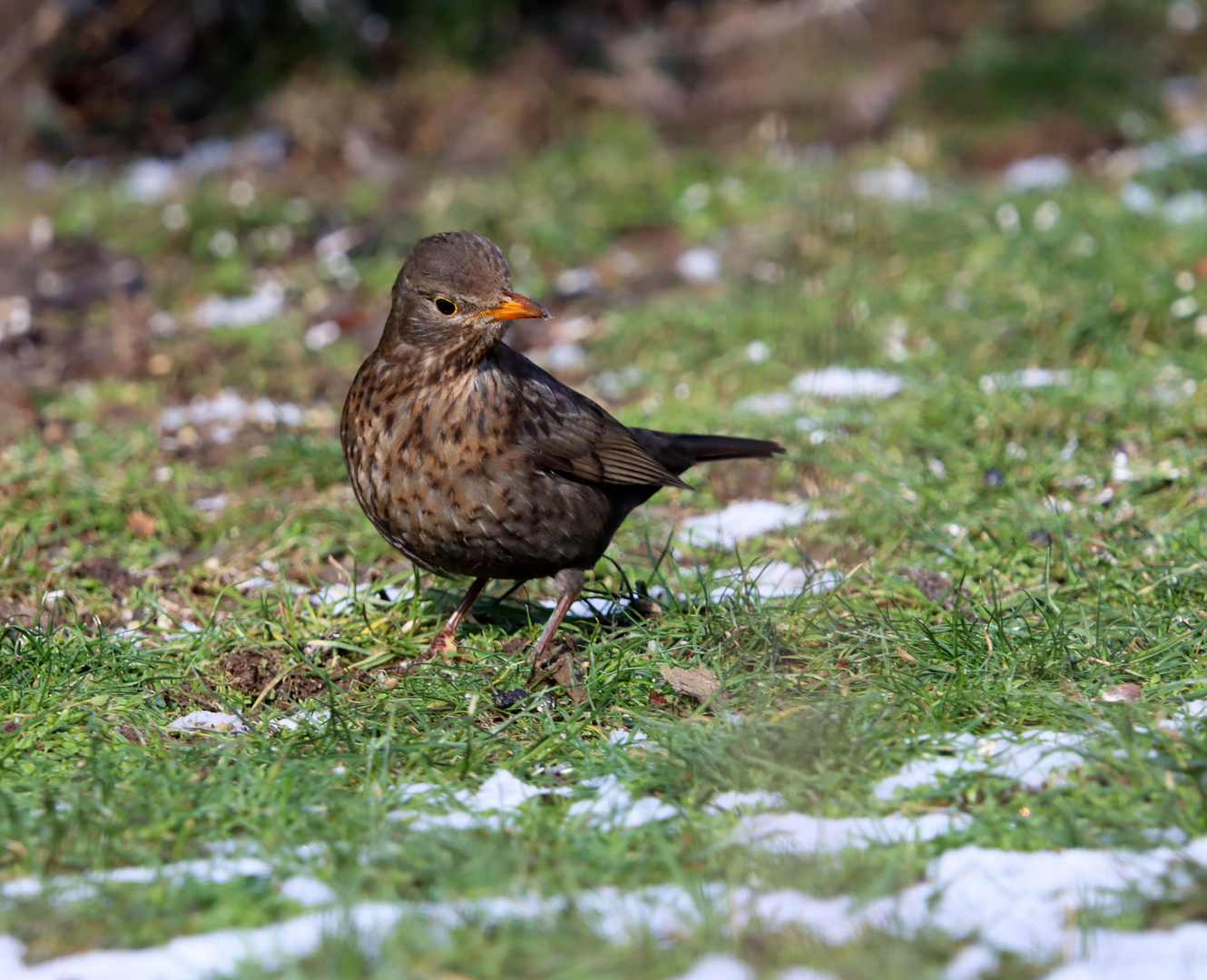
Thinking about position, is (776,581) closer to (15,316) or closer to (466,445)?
(466,445)

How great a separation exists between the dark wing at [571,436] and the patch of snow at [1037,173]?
178 inches

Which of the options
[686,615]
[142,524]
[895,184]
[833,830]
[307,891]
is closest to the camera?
[307,891]

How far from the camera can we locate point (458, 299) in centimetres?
389

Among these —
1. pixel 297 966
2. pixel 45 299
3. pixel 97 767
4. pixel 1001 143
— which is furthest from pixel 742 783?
pixel 1001 143

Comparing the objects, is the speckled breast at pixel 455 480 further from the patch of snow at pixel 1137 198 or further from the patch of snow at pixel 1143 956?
the patch of snow at pixel 1137 198

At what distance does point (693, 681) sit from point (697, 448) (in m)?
1.18

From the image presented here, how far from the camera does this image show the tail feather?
4578 mm

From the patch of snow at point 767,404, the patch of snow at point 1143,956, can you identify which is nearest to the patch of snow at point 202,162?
the patch of snow at point 767,404

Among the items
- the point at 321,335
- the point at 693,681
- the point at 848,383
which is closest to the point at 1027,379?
the point at 848,383

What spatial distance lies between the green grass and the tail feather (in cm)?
32

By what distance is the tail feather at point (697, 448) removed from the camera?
15.0 ft

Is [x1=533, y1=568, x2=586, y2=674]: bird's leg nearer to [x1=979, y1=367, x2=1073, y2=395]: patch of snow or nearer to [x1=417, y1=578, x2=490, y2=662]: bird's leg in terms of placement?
[x1=417, y1=578, x2=490, y2=662]: bird's leg

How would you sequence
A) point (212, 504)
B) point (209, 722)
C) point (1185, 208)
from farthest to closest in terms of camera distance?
point (1185, 208) → point (212, 504) → point (209, 722)

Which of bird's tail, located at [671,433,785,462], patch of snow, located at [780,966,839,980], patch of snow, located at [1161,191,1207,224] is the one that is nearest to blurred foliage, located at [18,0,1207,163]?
patch of snow, located at [1161,191,1207,224]
